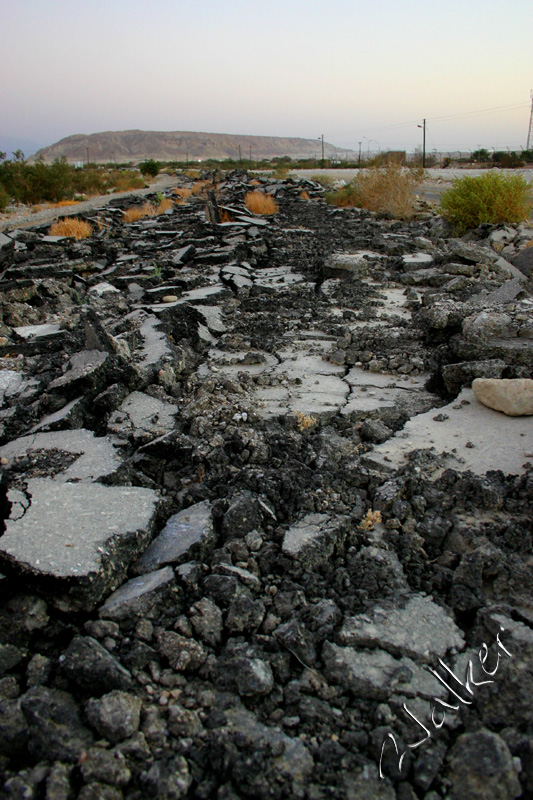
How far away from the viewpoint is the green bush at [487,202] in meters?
10.1

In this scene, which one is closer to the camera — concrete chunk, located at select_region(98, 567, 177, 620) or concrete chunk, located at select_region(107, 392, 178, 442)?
concrete chunk, located at select_region(98, 567, 177, 620)

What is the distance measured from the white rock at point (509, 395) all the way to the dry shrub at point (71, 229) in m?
10.2

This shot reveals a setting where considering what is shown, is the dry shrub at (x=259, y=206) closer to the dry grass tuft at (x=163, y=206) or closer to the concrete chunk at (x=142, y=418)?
the dry grass tuft at (x=163, y=206)

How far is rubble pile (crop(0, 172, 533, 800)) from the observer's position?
1351mm

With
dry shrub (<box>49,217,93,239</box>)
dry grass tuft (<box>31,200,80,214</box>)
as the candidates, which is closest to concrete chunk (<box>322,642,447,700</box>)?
dry shrub (<box>49,217,93,239</box>)

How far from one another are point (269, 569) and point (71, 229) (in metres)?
11.3

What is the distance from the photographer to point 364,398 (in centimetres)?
362

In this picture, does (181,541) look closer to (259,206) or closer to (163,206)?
(259,206)

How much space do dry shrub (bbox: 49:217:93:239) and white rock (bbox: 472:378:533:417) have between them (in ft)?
33.4

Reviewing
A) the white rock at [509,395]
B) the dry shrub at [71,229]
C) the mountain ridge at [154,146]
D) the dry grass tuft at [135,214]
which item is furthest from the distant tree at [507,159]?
the mountain ridge at [154,146]

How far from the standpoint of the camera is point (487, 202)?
10109 millimetres

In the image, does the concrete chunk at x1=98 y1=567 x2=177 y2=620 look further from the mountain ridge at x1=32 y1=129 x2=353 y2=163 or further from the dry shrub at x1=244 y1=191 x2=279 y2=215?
the mountain ridge at x1=32 y1=129 x2=353 y2=163

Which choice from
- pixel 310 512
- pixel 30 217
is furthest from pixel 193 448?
pixel 30 217
